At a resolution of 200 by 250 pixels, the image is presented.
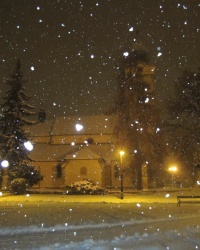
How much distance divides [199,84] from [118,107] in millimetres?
A: 14623

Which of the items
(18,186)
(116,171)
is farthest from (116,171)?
(18,186)

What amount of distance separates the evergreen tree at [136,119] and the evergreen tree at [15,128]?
11.0 m

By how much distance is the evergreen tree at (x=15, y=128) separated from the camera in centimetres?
4412

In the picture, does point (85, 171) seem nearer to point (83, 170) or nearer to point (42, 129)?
point (83, 170)

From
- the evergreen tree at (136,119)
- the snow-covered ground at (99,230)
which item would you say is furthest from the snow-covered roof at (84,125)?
the snow-covered ground at (99,230)

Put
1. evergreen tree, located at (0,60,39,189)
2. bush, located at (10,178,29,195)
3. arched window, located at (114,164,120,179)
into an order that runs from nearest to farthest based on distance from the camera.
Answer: bush, located at (10,178,29,195)
evergreen tree, located at (0,60,39,189)
arched window, located at (114,164,120,179)

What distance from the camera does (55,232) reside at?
15.5 meters

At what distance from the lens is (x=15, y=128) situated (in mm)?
44438

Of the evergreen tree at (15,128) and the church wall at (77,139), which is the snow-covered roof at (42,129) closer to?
the church wall at (77,139)

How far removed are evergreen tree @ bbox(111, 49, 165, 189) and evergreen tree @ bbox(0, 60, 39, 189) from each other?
10963 millimetres

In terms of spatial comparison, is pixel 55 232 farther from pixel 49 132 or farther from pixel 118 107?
pixel 49 132

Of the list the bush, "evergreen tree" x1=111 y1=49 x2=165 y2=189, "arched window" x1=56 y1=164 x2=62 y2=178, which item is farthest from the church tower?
the bush

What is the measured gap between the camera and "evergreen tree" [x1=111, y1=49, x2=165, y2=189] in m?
44.9

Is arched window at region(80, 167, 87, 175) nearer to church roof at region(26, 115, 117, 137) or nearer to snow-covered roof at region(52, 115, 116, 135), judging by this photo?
church roof at region(26, 115, 117, 137)
